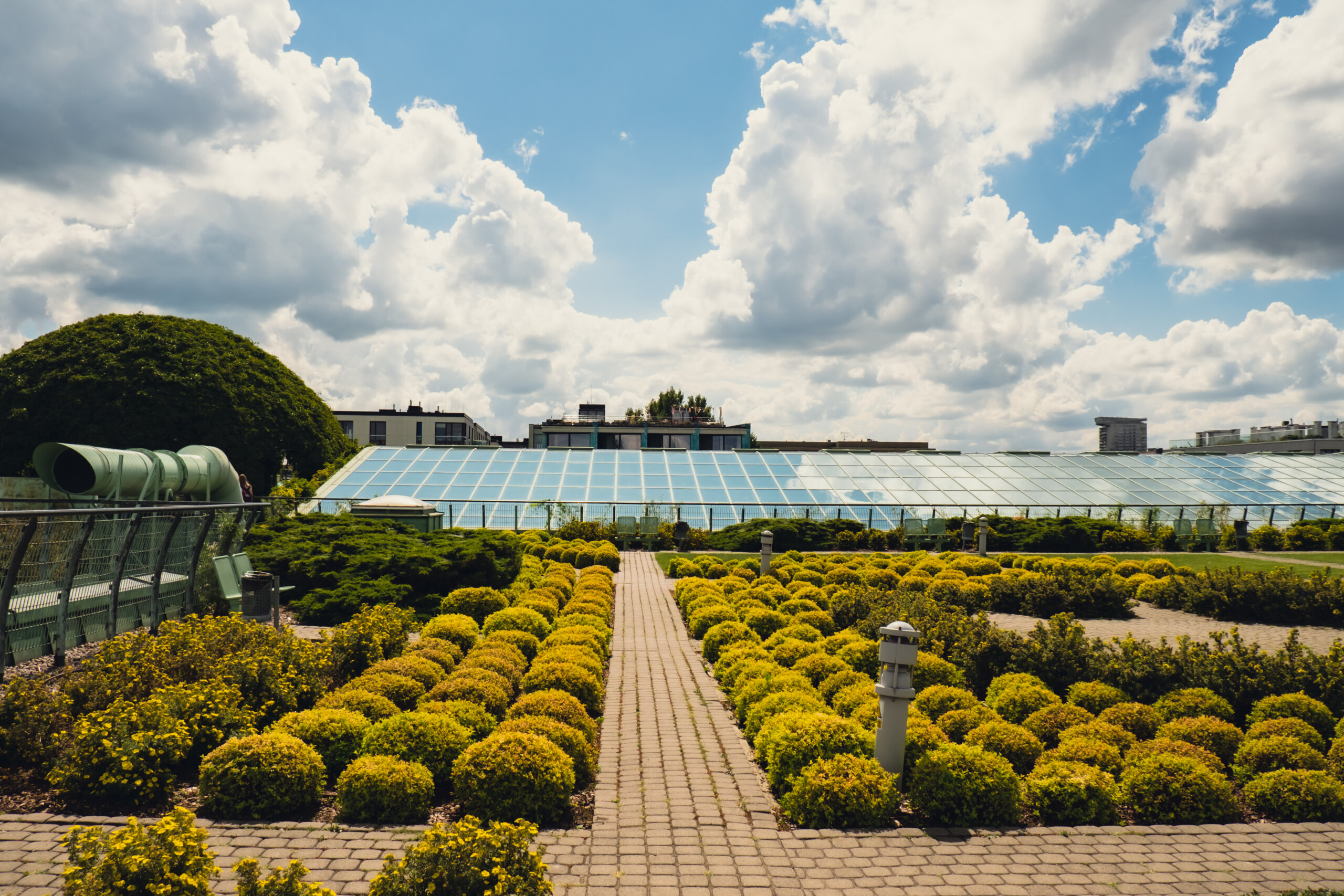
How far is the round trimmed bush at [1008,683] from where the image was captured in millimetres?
7527

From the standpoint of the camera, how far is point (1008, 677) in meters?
7.89

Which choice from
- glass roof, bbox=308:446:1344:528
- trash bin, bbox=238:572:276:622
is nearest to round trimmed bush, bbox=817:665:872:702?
trash bin, bbox=238:572:276:622

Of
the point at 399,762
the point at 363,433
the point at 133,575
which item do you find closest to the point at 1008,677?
the point at 399,762

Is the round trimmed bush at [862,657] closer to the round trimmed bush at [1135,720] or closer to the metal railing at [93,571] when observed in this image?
the round trimmed bush at [1135,720]

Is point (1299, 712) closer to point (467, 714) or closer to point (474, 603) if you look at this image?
point (467, 714)

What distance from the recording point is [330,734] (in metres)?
5.74

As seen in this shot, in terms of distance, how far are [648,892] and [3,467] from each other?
35108 mm

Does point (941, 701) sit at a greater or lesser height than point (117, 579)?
lesser

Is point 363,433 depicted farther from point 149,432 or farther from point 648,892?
point 648,892

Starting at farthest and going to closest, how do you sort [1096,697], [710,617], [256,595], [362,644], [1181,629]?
[1181,629] → [710,617] → [256,595] → [362,644] → [1096,697]

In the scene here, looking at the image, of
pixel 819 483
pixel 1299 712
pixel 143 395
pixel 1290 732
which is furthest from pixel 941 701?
pixel 143 395

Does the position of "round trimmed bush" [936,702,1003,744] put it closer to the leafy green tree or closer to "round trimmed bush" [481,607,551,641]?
"round trimmed bush" [481,607,551,641]

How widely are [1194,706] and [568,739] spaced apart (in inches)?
242

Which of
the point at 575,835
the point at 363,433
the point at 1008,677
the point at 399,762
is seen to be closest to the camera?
the point at 575,835
